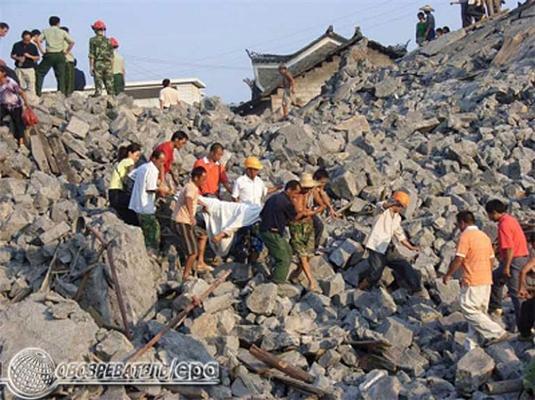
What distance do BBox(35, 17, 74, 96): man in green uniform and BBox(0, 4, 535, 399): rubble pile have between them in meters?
0.90

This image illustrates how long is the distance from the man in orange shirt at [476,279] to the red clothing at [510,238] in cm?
16

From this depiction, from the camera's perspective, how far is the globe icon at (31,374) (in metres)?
7.88

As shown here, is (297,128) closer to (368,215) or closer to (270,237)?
(368,215)

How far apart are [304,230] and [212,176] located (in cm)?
164

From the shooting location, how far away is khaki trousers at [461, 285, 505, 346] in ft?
27.9

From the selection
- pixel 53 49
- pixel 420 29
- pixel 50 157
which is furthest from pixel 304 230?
pixel 420 29

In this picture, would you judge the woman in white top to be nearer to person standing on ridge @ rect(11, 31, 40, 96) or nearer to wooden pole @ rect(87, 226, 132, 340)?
wooden pole @ rect(87, 226, 132, 340)

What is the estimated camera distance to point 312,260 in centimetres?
1052

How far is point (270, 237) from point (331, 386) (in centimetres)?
219

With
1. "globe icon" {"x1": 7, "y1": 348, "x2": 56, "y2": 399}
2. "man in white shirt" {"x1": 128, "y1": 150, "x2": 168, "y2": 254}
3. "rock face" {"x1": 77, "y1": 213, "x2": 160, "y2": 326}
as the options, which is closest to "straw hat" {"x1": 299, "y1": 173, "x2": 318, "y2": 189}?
"man in white shirt" {"x1": 128, "y1": 150, "x2": 168, "y2": 254}

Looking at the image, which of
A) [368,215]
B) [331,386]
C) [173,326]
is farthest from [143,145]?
[331,386]

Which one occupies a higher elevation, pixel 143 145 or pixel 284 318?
pixel 143 145

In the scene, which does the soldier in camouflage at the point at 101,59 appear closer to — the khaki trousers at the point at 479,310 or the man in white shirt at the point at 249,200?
the man in white shirt at the point at 249,200

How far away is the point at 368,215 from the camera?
12.0 metres
